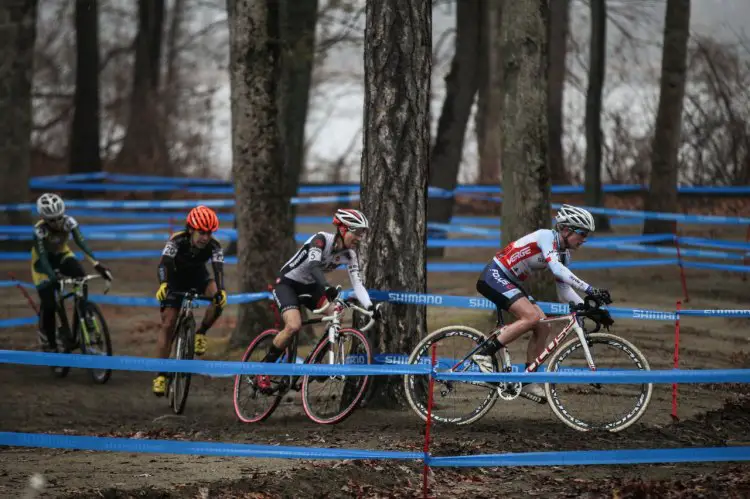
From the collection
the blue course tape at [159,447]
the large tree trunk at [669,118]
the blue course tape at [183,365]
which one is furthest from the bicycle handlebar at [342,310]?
the large tree trunk at [669,118]

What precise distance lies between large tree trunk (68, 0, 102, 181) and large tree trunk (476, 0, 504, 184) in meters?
9.97

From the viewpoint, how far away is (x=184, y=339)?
39.9 feet

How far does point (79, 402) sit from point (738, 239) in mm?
15926

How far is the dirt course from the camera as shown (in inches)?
331

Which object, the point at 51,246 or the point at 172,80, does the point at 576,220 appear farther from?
the point at 172,80

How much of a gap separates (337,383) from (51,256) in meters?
4.82

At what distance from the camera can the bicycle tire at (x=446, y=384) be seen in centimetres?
1045

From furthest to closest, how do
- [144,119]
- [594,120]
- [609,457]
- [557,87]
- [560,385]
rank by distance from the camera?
[144,119], [557,87], [594,120], [560,385], [609,457]

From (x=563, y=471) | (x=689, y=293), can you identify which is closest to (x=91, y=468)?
(x=563, y=471)

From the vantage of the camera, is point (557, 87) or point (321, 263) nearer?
point (321, 263)

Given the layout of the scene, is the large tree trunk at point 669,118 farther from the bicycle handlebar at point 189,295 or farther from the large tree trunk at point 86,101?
the large tree trunk at point 86,101

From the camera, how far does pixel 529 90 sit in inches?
595

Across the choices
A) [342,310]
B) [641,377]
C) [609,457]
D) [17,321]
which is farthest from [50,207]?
[641,377]

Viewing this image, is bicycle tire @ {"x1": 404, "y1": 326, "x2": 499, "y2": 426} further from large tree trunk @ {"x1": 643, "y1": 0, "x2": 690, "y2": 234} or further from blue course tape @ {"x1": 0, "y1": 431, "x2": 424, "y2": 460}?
large tree trunk @ {"x1": 643, "y1": 0, "x2": 690, "y2": 234}
